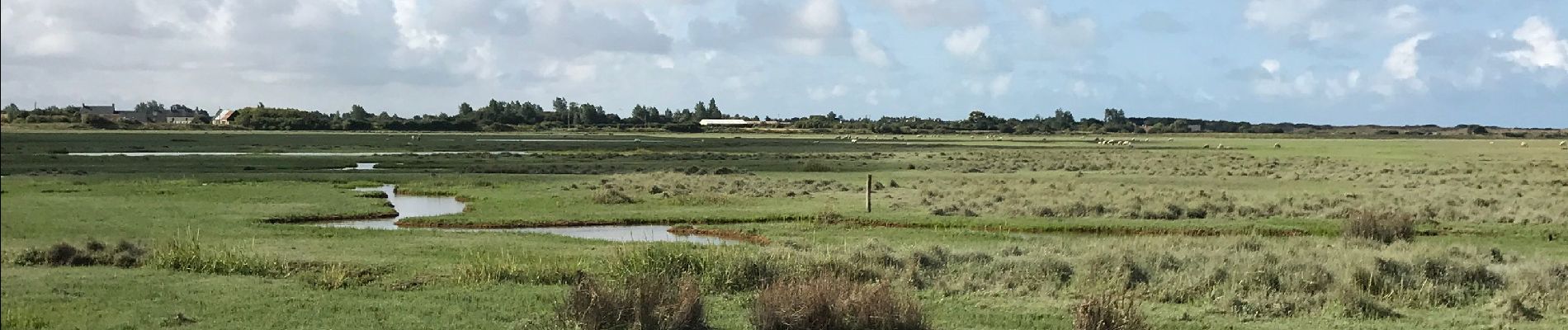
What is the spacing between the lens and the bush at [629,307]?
11.5m

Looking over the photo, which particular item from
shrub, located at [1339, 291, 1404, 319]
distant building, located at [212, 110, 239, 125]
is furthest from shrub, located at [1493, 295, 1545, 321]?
distant building, located at [212, 110, 239, 125]

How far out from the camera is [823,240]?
85.0 ft

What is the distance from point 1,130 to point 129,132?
444 ft

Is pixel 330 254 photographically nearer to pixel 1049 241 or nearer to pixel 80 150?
pixel 1049 241

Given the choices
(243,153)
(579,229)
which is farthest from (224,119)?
(579,229)

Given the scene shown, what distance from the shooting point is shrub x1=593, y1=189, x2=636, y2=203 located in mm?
36781

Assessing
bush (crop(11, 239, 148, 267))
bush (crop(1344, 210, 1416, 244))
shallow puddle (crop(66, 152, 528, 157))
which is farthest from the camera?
shallow puddle (crop(66, 152, 528, 157))

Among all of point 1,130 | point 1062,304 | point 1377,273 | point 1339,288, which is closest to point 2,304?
point 1,130

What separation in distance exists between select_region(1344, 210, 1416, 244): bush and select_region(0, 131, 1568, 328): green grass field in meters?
0.54

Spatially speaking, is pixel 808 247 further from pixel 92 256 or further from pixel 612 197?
pixel 612 197

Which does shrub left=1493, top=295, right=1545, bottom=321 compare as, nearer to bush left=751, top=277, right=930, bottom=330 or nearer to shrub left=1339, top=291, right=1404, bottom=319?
shrub left=1339, top=291, right=1404, bottom=319

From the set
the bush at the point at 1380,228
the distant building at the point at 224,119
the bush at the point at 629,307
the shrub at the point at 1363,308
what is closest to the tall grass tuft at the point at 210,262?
the bush at the point at 629,307

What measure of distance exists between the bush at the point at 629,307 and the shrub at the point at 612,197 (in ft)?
81.5

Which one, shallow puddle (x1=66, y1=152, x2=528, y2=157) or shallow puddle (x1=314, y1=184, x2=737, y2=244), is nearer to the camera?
shallow puddle (x1=314, y1=184, x2=737, y2=244)
